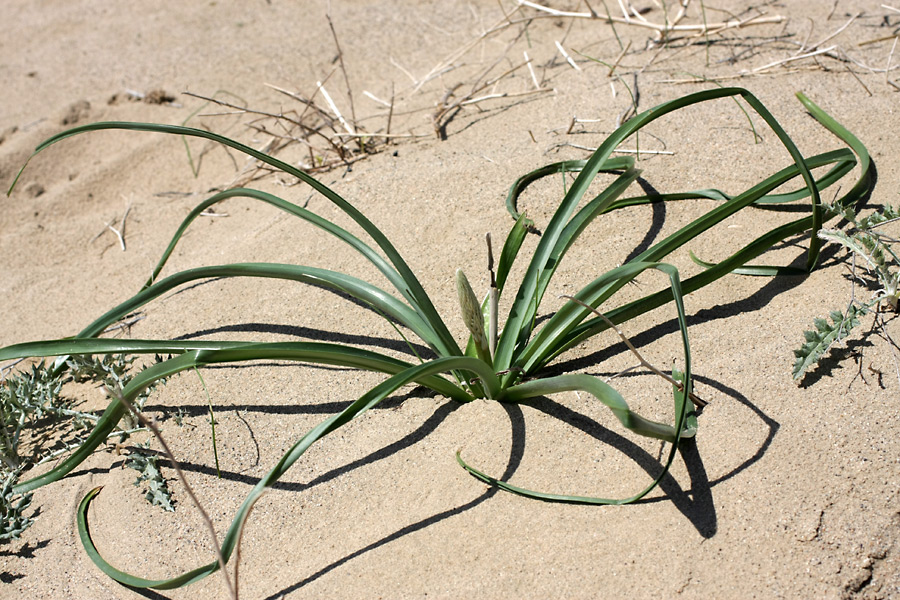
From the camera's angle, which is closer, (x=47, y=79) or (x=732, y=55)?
(x=732, y=55)

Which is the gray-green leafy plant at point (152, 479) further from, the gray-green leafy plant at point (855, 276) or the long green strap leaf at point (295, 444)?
the gray-green leafy plant at point (855, 276)

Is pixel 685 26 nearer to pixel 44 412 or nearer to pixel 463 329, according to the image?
pixel 463 329

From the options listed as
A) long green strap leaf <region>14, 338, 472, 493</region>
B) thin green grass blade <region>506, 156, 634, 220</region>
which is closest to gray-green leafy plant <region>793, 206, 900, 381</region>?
thin green grass blade <region>506, 156, 634, 220</region>

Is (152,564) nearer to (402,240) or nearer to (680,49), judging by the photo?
(402,240)

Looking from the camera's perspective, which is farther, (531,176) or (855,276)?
(531,176)

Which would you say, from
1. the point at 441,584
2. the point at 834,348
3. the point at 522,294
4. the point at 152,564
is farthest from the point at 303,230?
the point at 834,348

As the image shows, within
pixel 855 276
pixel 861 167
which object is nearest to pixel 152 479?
pixel 855 276
